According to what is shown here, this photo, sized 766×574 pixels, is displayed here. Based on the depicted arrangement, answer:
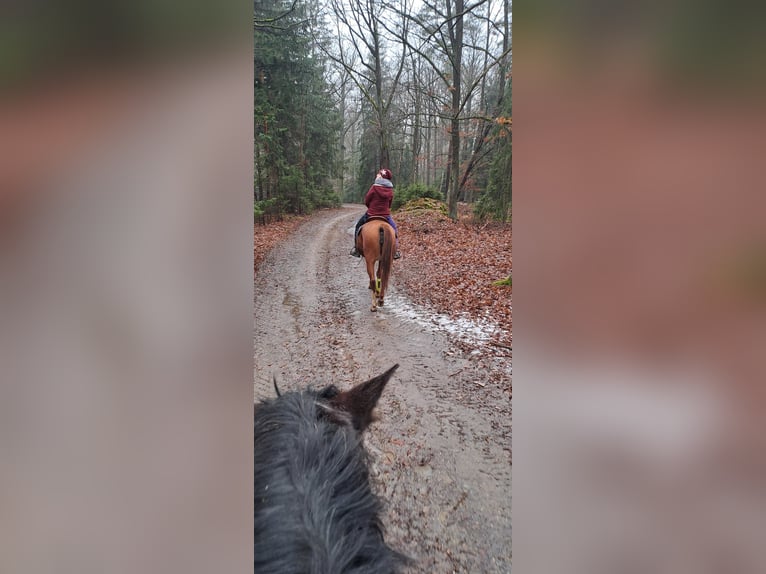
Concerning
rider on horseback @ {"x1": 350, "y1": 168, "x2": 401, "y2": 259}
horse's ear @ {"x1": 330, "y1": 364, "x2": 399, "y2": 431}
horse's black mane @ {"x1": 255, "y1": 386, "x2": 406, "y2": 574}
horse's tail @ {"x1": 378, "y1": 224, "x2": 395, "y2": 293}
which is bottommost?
horse's black mane @ {"x1": 255, "y1": 386, "x2": 406, "y2": 574}

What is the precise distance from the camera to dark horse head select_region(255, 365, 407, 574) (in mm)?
960

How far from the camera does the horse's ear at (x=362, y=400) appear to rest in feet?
3.67

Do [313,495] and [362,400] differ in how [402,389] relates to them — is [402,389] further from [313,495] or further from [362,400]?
[313,495]

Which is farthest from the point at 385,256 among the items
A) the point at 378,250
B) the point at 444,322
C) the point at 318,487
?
the point at 318,487

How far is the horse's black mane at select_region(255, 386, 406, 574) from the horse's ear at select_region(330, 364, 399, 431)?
0.09 ft

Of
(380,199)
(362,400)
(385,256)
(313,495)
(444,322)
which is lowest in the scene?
(313,495)

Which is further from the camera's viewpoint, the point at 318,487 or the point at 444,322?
the point at 444,322

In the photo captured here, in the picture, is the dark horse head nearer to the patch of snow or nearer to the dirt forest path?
the dirt forest path

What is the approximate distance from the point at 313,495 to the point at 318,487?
0.02 metres

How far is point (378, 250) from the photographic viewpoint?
1219 mm

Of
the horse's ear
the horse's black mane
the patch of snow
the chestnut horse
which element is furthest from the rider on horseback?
the horse's black mane
